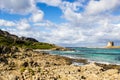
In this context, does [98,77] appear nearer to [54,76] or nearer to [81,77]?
[81,77]

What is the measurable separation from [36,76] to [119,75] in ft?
20.4

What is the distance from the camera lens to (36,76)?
62.3 ft

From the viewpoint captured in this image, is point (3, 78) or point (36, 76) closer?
point (36, 76)

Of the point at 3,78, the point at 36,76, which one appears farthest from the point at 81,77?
the point at 3,78

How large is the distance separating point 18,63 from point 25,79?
18.4 meters

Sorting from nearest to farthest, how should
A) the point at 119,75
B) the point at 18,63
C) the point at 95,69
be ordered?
the point at 119,75 < the point at 95,69 < the point at 18,63

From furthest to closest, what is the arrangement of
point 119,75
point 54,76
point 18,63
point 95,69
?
point 18,63, point 95,69, point 54,76, point 119,75

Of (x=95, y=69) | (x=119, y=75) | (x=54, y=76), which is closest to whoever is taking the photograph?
(x=119, y=75)

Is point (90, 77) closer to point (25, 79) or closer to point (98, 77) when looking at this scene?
point (98, 77)

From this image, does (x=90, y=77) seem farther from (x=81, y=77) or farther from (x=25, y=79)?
(x=25, y=79)

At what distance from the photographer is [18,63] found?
36938mm

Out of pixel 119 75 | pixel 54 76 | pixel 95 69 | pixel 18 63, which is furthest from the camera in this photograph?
pixel 18 63

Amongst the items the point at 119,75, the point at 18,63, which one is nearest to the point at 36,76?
the point at 119,75

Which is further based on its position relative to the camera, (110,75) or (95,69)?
(95,69)
